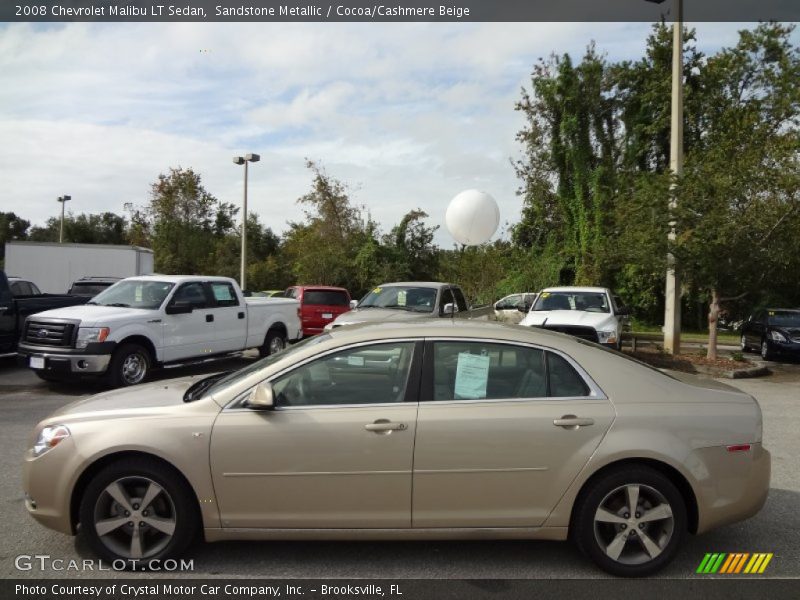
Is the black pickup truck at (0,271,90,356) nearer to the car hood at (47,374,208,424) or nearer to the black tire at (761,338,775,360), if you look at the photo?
the car hood at (47,374,208,424)

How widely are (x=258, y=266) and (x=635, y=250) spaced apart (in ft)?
87.4

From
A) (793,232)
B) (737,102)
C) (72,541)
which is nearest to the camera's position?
(72,541)

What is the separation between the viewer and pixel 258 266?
125 feet

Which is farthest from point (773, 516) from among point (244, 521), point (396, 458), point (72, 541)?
point (72, 541)

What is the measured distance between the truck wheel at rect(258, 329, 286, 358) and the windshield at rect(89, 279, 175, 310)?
277cm

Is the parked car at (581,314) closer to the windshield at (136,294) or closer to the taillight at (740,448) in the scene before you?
the windshield at (136,294)

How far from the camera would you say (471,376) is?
407 cm

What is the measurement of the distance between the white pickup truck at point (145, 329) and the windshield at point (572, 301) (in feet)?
19.7

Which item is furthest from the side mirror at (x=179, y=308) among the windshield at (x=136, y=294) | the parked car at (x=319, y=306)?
the parked car at (x=319, y=306)

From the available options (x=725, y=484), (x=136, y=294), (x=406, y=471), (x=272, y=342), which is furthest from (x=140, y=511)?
(x=272, y=342)

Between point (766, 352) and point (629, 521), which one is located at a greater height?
point (629, 521)

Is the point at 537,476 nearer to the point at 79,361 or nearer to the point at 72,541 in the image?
the point at 72,541

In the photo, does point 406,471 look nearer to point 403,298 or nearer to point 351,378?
point 351,378

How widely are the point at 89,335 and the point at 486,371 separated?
7.81 meters
